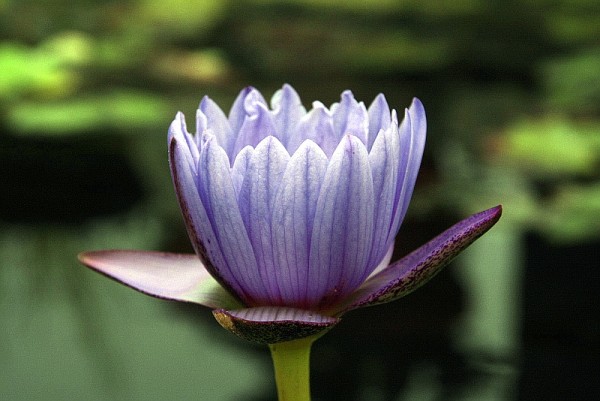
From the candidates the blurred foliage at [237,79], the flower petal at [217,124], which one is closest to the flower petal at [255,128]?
the flower petal at [217,124]

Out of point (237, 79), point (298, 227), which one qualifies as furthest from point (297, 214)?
point (237, 79)

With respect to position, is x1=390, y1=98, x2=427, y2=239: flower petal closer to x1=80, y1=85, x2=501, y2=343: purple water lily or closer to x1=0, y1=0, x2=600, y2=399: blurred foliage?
x1=80, y1=85, x2=501, y2=343: purple water lily

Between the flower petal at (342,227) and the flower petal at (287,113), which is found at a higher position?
the flower petal at (287,113)

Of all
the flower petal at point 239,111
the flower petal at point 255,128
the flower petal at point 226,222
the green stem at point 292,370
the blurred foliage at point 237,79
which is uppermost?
the blurred foliage at point 237,79

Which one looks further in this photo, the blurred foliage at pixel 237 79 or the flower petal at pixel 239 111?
the blurred foliage at pixel 237 79

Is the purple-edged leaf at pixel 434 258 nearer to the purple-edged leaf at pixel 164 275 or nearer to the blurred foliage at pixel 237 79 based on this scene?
the purple-edged leaf at pixel 164 275

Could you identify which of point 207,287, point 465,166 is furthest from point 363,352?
point 207,287

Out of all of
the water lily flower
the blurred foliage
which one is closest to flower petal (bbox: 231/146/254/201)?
the water lily flower
